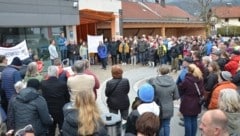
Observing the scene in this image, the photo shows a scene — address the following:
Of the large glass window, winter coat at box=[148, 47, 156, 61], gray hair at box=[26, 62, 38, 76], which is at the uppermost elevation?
the large glass window

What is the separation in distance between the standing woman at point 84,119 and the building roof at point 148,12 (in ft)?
94.7

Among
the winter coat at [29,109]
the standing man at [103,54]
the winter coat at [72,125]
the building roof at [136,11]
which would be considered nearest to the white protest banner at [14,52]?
the winter coat at [29,109]

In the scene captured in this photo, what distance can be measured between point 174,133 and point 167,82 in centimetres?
206

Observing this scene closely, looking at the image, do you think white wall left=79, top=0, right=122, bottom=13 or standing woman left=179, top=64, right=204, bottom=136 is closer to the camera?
standing woman left=179, top=64, right=204, bottom=136

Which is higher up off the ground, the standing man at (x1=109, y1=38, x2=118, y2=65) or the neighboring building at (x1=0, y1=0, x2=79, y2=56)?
the neighboring building at (x1=0, y1=0, x2=79, y2=56)

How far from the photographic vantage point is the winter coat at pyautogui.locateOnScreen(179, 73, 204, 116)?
8.66m

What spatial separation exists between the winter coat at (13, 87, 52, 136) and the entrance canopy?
20193 millimetres

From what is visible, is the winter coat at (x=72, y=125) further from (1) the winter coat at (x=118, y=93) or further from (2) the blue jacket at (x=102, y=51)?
(2) the blue jacket at (x=102, y=51)

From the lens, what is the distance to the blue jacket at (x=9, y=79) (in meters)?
9.06

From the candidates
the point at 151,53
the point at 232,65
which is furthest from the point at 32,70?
the point at 151,53

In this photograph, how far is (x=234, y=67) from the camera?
10500mm

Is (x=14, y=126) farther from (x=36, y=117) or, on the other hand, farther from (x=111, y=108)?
(x=111, y=108)

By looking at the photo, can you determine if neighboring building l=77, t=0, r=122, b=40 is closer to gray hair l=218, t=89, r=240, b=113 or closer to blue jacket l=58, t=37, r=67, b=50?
blue jacket l=58, t=37, r=67, b=50

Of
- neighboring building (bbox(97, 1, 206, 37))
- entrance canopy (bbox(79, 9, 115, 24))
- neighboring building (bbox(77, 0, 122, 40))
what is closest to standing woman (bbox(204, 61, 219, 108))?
neighboring building (bbox(77, 0, 122, 40))
